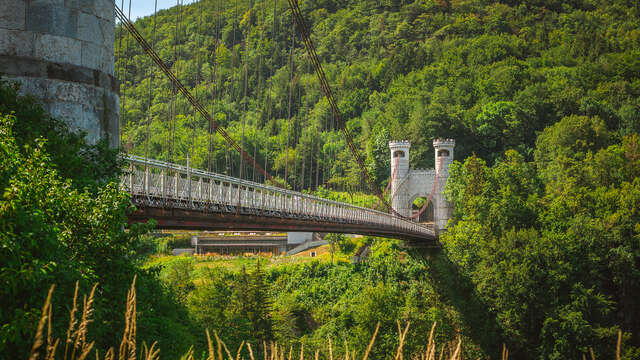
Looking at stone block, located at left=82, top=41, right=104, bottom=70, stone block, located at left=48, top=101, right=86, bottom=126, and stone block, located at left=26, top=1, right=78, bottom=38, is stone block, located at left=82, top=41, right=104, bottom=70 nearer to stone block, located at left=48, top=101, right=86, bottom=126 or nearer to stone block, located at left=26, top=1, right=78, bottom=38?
stone block, located at left=26, top=1, right=78, bottom=38

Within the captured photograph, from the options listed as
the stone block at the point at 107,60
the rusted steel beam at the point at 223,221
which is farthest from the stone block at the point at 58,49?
the rusted steel beam at the point at 223,221

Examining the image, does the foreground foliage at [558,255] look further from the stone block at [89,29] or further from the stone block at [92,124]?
the stone block at [89,29]

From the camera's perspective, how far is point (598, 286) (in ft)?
99.0

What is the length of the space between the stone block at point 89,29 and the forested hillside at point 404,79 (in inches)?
987

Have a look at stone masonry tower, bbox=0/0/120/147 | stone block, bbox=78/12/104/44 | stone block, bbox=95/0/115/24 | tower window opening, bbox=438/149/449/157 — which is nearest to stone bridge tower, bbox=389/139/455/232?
tower window opening, bbox=438/149/449/157

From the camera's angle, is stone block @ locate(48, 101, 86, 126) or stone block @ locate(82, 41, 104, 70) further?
stone block @ locate(82, 41, 104, 70)

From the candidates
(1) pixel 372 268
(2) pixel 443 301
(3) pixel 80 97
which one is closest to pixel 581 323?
(2) pixel 443 301

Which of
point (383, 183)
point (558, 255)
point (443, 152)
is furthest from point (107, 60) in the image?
point (383, 183)

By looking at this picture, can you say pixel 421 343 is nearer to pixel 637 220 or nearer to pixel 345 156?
pixel 637 220

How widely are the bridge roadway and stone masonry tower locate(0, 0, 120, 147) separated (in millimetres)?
1176

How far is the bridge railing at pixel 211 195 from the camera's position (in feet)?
44.3

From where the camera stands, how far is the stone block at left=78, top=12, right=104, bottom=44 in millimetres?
9734

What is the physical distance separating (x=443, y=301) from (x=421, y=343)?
8923 millimetres

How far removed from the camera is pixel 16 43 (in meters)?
9.36
